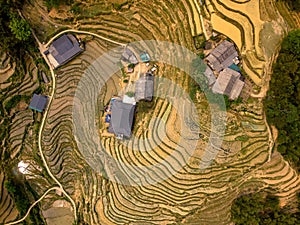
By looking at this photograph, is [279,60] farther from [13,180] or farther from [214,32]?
[13,180]

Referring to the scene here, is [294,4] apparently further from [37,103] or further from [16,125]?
[16,125]

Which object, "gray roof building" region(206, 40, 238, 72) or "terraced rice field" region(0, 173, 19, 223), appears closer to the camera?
"gray roof building" region(206, 40, 238, 72)

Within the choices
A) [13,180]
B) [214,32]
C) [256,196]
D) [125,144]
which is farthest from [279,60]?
[13,180]

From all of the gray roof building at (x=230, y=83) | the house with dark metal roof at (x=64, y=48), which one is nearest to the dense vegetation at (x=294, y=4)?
the gray roof building at (x=230, y=83)

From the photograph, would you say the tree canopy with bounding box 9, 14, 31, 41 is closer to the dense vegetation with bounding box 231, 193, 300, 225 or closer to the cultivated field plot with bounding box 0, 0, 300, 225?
the cultivated field plot with bounding box 0, 0, 300, 225

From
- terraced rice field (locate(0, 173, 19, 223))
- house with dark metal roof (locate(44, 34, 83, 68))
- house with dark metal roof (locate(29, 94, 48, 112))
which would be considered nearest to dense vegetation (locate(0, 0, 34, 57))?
house with dark metal roof (locate(44, 34, 83, 68))
